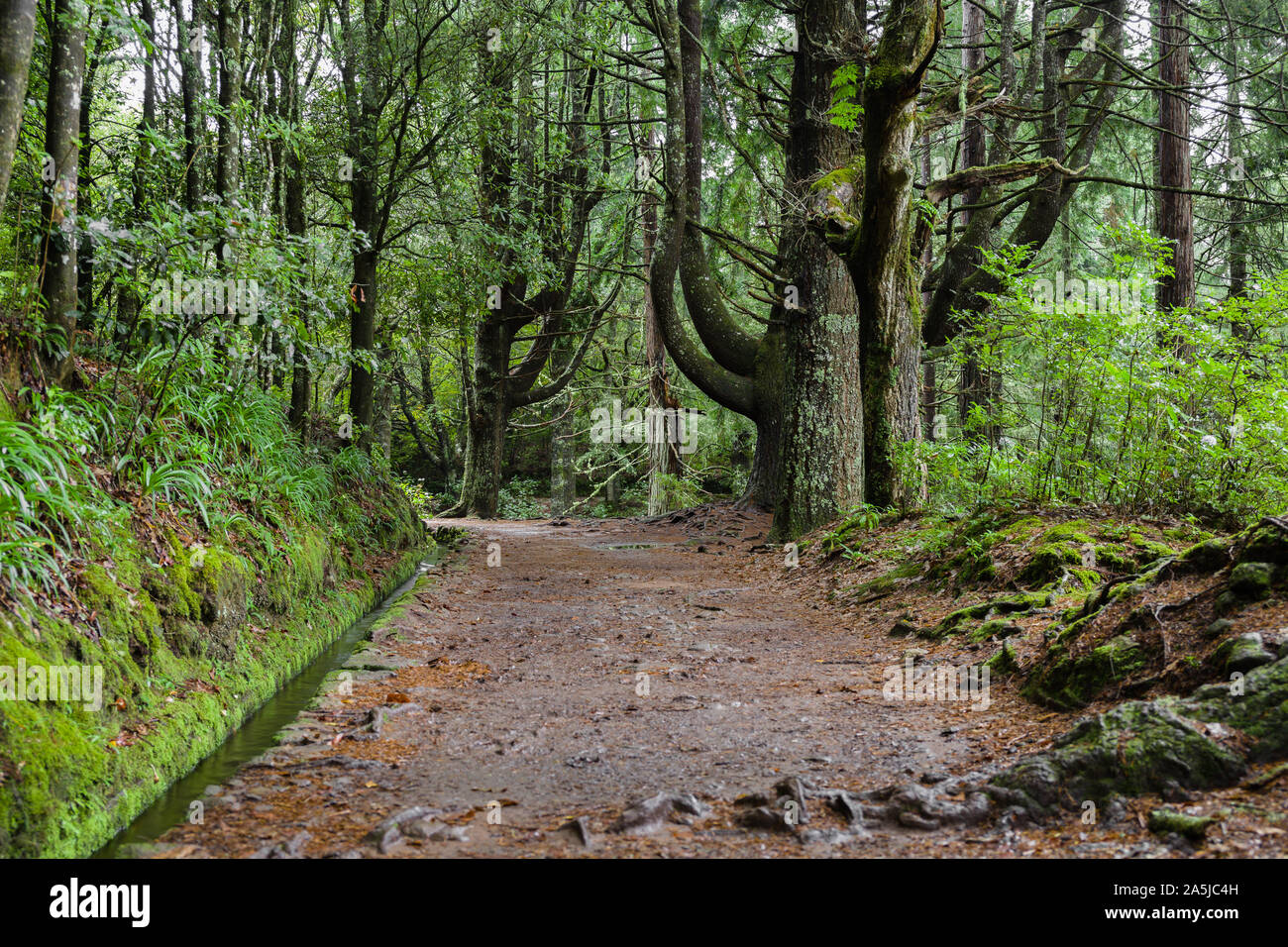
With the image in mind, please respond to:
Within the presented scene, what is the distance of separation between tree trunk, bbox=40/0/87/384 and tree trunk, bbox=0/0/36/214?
55cm

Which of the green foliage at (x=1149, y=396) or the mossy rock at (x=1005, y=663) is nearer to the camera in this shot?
the mossy rock at (x=1005, y=663)

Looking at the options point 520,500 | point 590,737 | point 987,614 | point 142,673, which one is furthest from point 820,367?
point 520,500

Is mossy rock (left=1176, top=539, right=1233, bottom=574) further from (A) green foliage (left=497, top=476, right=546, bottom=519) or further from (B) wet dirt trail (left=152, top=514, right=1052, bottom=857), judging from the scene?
(A) green foliage (left=497, top=476, right=546, bottom=519)

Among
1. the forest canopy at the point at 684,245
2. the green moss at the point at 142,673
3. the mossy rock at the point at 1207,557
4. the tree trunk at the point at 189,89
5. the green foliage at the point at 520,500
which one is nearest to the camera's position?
the green moss at the point at 142,673

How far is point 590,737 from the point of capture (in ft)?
12.4

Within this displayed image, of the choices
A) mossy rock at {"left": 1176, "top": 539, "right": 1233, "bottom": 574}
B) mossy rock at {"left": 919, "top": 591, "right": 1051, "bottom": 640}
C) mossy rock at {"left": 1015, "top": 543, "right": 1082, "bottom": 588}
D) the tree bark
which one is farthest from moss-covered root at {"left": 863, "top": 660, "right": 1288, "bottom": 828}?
the tree bark

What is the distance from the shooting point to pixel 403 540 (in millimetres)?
9938

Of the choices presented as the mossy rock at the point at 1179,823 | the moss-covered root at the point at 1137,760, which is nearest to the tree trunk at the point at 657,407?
the moss-covered root at the point at 1137,760

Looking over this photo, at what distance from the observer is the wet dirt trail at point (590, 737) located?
268cm

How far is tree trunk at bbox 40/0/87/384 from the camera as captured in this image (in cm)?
441

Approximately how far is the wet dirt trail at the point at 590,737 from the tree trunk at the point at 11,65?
116 inches

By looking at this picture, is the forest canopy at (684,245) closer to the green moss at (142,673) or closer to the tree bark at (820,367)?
the tree bark at (820,367)

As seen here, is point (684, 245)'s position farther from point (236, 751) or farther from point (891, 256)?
point (236, 751)
